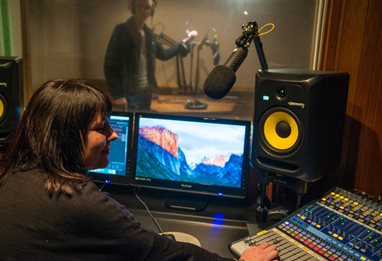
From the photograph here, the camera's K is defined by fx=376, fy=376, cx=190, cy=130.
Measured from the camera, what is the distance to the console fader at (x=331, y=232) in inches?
42.1

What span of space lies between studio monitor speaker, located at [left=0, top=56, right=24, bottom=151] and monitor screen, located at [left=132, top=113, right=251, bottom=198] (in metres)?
0.51

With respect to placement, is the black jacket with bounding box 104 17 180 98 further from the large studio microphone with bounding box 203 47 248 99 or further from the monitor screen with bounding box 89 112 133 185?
the large studio microphone with bounding box 203 47 248 99

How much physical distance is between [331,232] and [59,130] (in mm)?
839

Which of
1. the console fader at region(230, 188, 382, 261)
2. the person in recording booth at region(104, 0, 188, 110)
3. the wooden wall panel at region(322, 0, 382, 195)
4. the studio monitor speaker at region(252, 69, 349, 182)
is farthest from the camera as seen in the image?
the person in recording booth at region(104, 0, 188, 110)

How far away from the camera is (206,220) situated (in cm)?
149

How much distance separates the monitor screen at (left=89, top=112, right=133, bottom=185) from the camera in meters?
1.62

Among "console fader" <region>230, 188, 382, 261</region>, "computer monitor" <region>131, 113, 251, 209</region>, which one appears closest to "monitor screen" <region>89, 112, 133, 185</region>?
"computer monitor" <region>131, 113, 251, 209</region>

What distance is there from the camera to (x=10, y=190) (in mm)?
872

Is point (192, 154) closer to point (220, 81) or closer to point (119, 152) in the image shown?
point (119, 152)

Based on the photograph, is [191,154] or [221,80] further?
[191,154]

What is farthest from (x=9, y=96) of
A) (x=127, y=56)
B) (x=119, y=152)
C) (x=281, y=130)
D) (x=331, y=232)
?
(x=331, y=232)

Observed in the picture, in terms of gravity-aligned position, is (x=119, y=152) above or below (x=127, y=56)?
below

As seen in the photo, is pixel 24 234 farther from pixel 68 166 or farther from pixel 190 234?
pixel 190 234

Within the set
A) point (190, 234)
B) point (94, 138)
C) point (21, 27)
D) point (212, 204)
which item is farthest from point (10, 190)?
point (21, 27)
